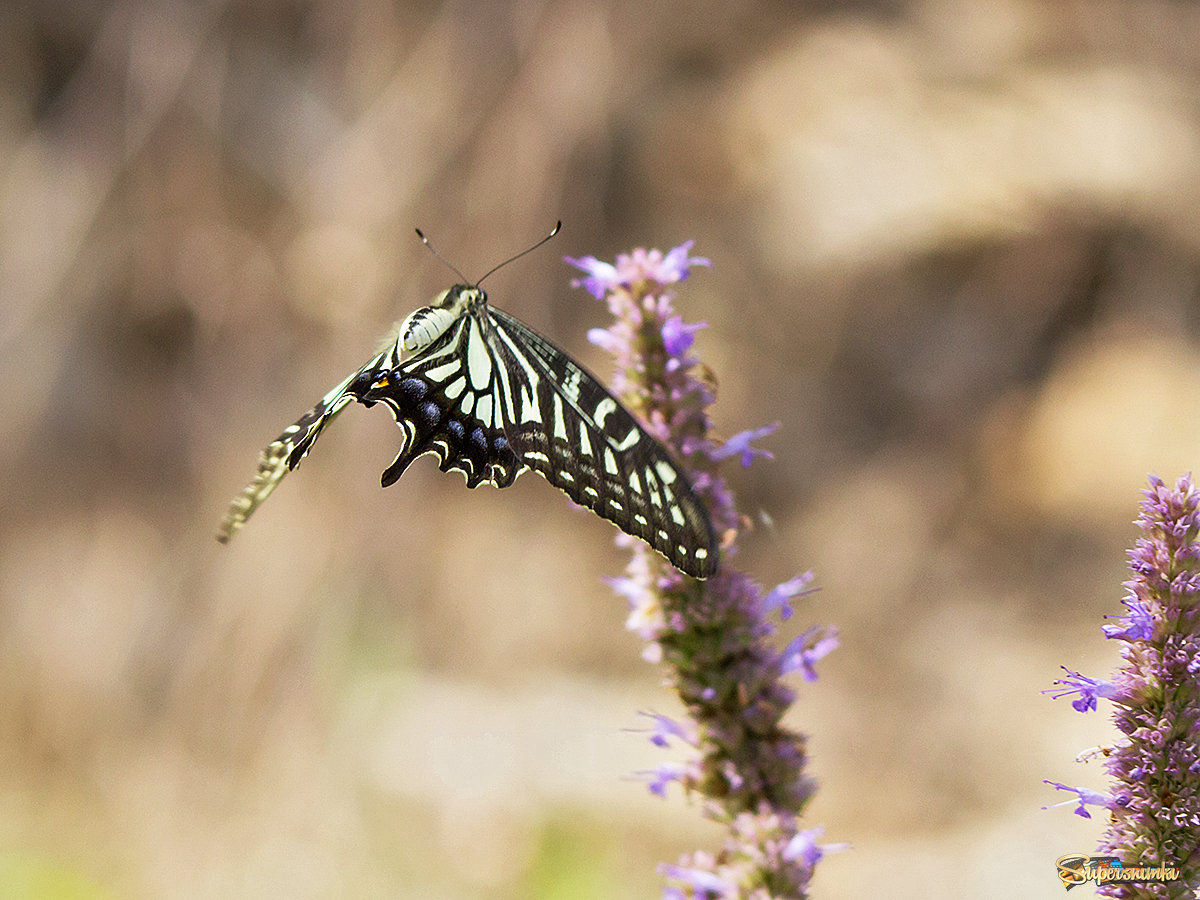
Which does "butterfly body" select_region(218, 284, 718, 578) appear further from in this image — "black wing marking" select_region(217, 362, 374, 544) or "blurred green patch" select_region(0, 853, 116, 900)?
"blurred green patch" select_region(0, 853, 116, 900)

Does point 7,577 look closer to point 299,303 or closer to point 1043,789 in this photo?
point 299,303

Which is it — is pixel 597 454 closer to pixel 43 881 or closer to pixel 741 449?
pixel 741 449

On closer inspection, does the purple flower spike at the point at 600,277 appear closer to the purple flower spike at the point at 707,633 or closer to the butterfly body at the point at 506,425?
the purple flower spike at the point at 707,633

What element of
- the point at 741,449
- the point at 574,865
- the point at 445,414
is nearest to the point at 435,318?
the point at 445,414

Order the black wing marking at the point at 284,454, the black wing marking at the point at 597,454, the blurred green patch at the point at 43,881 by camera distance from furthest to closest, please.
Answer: the blurred green patch at the point at 43,881 → the black wing marking at the point at 284,454 → the black wing marking at the point at 597,454

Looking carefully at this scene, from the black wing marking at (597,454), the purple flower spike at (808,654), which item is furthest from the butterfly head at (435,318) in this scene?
the purple flower spike at (808,654)

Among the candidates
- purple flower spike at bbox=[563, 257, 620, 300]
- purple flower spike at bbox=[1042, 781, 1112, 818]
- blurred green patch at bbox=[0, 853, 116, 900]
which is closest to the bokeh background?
blurred green patch at bbox=[0, 853, 116, 900]
